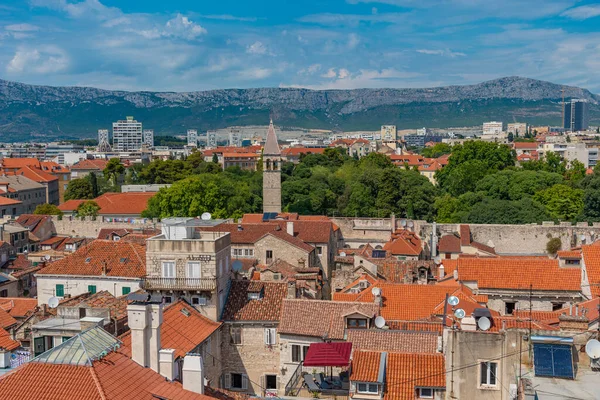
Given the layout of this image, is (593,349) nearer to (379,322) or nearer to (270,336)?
(379,322)

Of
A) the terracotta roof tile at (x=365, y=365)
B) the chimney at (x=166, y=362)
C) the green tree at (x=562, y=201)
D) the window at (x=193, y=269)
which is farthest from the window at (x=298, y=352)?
the green tree at (x=562, y=201)

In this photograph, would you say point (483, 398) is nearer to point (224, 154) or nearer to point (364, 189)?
point (364, 189)

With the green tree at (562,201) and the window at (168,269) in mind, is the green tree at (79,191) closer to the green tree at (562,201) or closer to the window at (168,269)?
the green tree at (562,201)

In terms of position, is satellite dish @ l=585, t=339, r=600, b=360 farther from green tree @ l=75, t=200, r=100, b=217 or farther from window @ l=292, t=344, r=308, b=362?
green tree @ l=75, t=200, r=100, b=217

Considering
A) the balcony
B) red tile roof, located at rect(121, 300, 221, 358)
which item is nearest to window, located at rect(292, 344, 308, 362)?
red tile roof, located at rect(121, 300, 221, 358)

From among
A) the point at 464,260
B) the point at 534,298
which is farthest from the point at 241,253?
the point at 534,298
